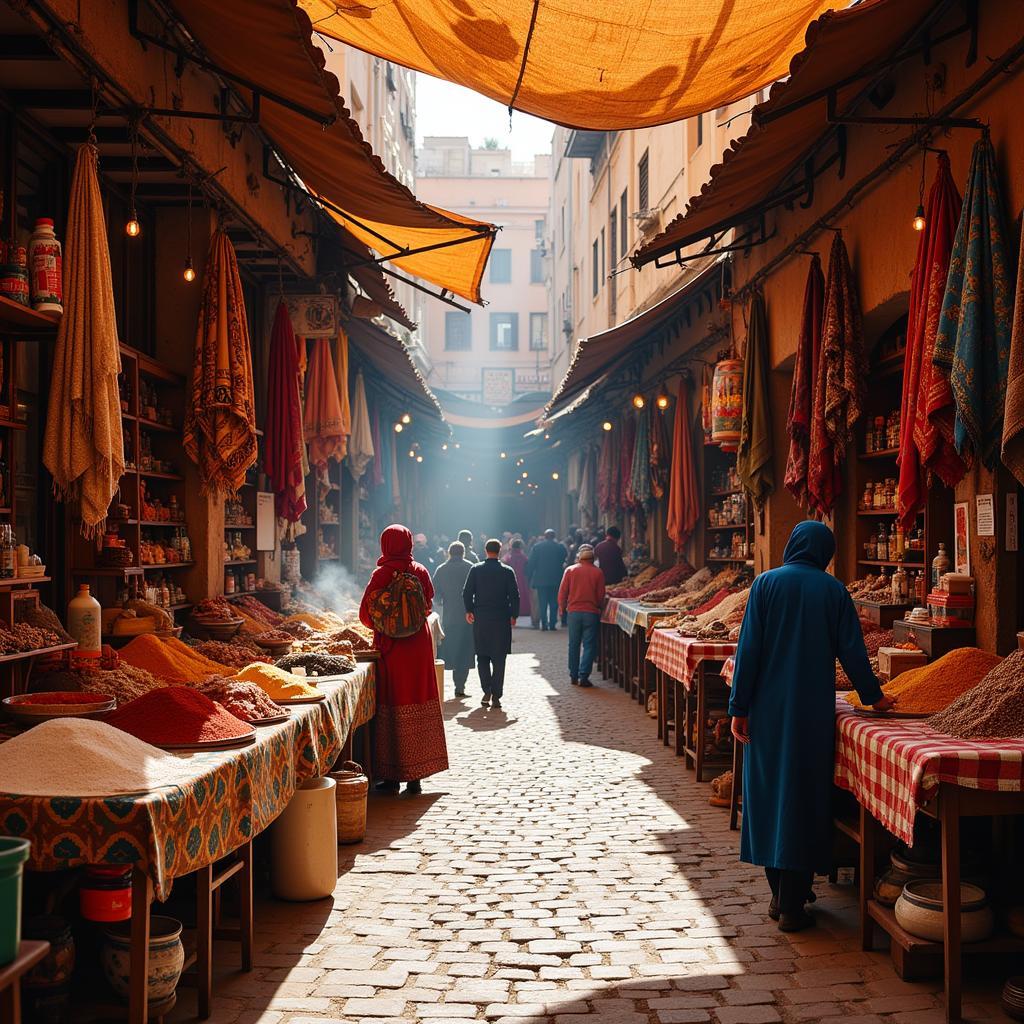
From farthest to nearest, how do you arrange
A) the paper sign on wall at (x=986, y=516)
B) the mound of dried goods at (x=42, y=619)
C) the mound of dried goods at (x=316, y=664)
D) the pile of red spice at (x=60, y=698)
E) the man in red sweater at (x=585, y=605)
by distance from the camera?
1. the man in red sweater at (x=585, y=605)
2. the mound of dried goods at (x=316, y=664)
3. the paper sign on wall at (x=986, y=516)
4. the mound of dried goods at (x=42, y=619)
5. the pile of red spice at (x=60, y=698)

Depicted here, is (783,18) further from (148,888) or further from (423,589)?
(148,888)

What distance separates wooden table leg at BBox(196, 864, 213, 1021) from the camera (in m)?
4.31

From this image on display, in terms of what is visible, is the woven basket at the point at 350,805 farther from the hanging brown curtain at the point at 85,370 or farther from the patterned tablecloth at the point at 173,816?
the hanging brown curtain at the point at 85,370

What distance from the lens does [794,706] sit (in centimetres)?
528

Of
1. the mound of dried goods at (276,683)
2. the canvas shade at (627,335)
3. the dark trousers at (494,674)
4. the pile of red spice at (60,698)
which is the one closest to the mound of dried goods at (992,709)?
the mound of dried goods at (276,683)

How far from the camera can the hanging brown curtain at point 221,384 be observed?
791 cm

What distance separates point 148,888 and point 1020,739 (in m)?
→ 3.30

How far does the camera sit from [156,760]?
13.8ft

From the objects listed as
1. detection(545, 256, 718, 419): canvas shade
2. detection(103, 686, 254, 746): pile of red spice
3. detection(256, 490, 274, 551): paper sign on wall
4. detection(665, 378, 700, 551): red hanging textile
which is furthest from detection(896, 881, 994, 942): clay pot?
detection(665, 378, 700, 551): red hanging textile

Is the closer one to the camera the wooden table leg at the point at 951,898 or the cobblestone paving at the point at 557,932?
the wooden table leg at the point at 951,898

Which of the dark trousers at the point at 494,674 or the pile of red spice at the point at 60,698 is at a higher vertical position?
the pile of red spice at the point at 60,698

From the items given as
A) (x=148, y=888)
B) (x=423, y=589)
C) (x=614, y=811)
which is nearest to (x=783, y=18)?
(x=423, y=589)

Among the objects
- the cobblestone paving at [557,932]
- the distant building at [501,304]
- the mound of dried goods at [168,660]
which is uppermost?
the distant building at [501,304]

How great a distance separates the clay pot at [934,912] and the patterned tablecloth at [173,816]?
Answer: 2.74m
